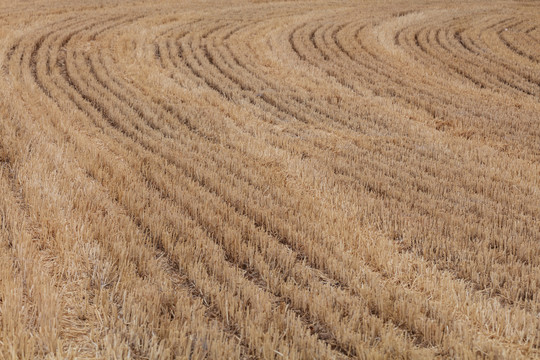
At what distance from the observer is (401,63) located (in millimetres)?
14352

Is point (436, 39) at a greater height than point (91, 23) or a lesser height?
lesser

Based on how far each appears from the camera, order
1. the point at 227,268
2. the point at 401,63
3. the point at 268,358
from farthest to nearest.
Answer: the point at 401,63 < the point at 227,268 < the point at 268,358

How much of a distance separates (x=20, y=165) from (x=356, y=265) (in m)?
4.15

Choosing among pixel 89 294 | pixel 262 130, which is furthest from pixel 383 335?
pixel 262 130

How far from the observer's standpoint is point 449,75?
1329cm

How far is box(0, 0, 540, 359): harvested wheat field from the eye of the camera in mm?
3115

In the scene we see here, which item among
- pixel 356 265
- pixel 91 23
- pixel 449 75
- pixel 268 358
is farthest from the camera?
pixel 91 23

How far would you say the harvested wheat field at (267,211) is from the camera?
3.12 m

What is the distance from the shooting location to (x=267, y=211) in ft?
16.5

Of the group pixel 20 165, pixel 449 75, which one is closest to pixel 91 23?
pixel 449 75

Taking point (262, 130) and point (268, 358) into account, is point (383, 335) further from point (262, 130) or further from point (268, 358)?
point (262, 130)

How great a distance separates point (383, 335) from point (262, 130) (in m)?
5.79

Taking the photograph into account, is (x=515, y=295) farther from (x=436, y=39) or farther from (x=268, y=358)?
(x=436, y=39)

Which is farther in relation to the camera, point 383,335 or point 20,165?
point 20,165
